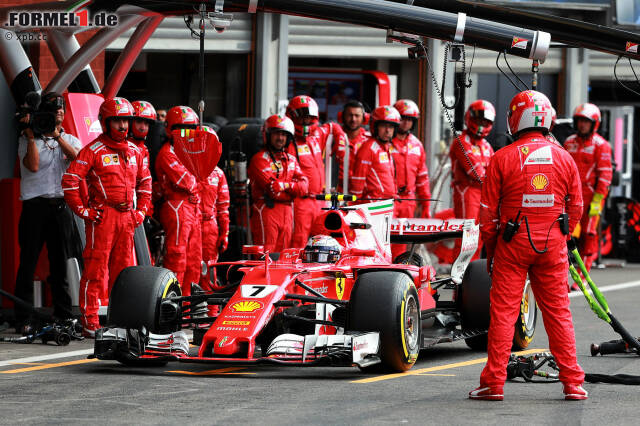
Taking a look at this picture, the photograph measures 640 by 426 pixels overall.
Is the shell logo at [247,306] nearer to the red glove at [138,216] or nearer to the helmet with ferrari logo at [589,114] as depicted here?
Result: the red glove at [138,216]

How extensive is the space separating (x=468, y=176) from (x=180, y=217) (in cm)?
459

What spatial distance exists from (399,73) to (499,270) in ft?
45.9

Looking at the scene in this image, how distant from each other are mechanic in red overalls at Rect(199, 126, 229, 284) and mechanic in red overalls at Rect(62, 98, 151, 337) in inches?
67.0

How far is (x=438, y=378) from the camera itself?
9.94m

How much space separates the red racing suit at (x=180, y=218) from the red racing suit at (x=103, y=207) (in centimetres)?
97

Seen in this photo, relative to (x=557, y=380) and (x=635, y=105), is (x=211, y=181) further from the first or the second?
(x=635, y=105)

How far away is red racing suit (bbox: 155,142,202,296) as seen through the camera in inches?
538

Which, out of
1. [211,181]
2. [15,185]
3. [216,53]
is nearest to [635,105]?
[216,53]

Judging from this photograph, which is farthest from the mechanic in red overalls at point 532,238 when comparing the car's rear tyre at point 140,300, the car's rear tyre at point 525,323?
the car's rear tyre at point 140,300

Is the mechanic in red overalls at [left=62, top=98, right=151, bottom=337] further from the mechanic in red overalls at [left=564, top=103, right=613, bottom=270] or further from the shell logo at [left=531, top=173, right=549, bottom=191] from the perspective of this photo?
the mechanic in red overalls at [left=564, top=103, right=613, bottom=270]

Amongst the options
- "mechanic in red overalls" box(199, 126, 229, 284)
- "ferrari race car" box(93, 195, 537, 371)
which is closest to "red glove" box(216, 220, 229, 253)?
"mechanic in red overalls" box(199, 126, 229, 284)

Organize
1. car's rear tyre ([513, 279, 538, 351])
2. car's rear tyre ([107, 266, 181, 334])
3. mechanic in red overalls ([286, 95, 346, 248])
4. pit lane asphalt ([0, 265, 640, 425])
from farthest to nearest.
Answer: mechanic in red overalls ([286, 95, 346, 248]) < car's rear tyre ([513, 279, 538, 351]) < car's rear tyre ([107, 266, 181, 334]) < pit lane asphalt ([0, 265, 640, 425])

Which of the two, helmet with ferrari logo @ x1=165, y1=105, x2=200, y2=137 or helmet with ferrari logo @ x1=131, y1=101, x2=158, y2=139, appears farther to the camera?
helmet with ferrari logo @ x1=165, y1=105, x2=200, y2=137

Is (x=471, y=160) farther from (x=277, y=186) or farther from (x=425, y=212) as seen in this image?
(x=277, y=186)
